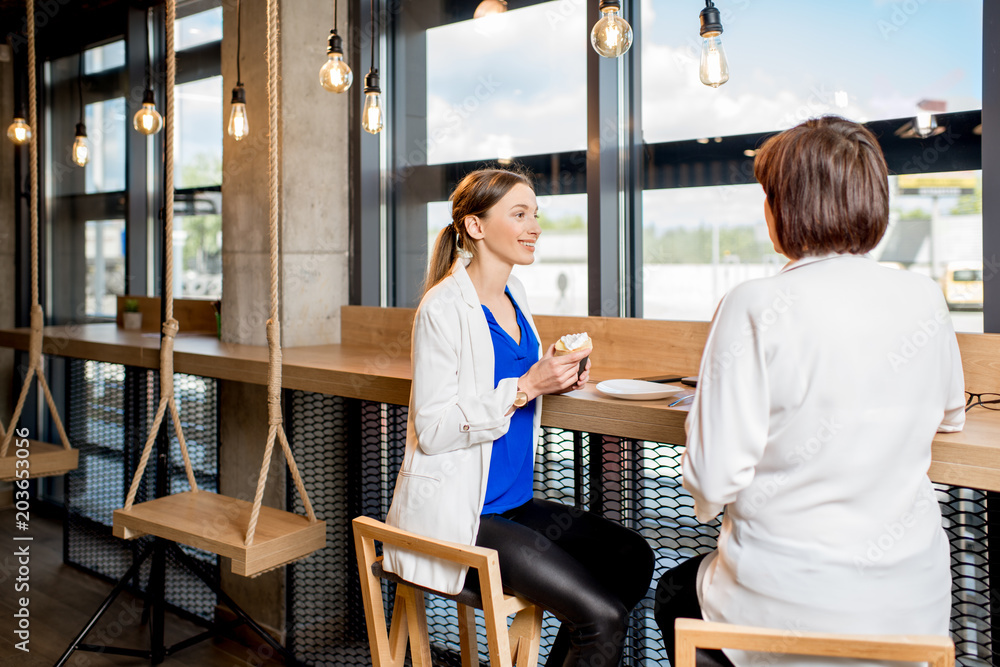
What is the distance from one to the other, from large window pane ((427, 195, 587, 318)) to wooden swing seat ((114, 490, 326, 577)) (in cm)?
117

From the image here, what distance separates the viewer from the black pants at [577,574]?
4.78 feet

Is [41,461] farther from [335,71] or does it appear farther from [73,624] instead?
[335,71]

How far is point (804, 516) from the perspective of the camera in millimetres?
1098

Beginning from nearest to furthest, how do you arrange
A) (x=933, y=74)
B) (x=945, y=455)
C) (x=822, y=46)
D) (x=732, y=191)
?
(x=945, y=455)
(x=933, y=74)
(x=822, y=46)
(x=732, y=191)

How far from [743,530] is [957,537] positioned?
84 centimetres

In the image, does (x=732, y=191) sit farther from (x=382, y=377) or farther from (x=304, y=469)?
(x=304, y=469)

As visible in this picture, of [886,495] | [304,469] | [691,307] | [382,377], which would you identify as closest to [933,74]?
[691,307]

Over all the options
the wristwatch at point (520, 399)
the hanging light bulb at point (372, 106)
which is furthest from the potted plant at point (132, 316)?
the wristwatch at point (520, 399)

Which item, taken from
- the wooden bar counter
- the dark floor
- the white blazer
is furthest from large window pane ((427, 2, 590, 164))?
the dark floor

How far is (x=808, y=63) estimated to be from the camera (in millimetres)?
2260

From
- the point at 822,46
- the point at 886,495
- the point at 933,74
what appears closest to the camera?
the point at 886,495

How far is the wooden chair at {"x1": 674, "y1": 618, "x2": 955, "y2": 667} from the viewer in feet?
3.10
